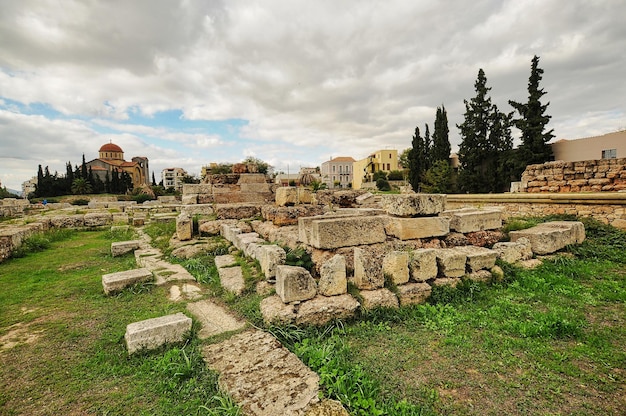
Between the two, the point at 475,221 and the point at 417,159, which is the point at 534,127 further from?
the point at 475,221

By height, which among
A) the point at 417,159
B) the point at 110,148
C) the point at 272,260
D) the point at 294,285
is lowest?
the point at 294,285

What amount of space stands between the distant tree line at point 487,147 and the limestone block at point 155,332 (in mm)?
25696

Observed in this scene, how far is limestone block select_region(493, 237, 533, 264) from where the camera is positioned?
17.7 feet

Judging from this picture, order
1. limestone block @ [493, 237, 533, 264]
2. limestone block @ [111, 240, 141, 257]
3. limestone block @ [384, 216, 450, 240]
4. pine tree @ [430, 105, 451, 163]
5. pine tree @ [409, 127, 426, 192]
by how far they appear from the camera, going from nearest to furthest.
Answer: limestone block @ [384, 216, 450, 240] < limestone block @ [493, 237, 533, 264] < limestone block @ [111, 240, 141, 257] < pine tree @ [430, 105, 451, 163] < pine tree @ [409, 127, 426, 192]

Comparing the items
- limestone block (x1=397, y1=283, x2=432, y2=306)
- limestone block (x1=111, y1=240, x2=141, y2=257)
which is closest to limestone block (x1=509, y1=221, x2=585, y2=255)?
limestone block (x1=397, y1=283, x2=432, y2=306)

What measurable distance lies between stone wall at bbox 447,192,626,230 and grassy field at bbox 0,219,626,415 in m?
2.84

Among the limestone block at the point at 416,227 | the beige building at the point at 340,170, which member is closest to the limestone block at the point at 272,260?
the limestone block at the point at 416,227

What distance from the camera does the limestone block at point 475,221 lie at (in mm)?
6023

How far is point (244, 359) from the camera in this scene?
2680mm

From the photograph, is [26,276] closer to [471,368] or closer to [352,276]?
[352,276]

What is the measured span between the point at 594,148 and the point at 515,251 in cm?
2041

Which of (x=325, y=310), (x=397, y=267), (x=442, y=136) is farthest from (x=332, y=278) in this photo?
(x=442, y=136)

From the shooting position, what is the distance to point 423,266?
4.34 m

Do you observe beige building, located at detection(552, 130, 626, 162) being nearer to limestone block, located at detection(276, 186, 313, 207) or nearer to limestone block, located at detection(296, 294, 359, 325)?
limestone block, located at detection(276, 186, 313, 207)
